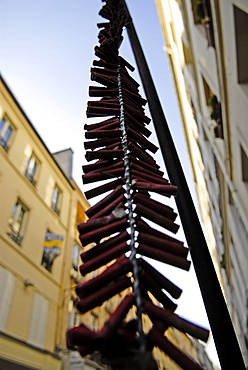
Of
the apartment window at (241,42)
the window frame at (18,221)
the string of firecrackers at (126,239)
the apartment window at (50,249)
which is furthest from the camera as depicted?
the apartment window at (50,249)

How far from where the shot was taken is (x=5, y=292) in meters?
9.88

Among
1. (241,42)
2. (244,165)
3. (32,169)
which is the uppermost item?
(32,169)

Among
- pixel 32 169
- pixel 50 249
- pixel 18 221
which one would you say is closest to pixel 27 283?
pixel 50 249

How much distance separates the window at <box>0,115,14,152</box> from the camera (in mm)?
11979

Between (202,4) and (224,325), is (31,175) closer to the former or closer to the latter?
(202,4)

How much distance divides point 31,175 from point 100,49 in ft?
40.2

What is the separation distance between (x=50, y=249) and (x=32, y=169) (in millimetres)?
3660

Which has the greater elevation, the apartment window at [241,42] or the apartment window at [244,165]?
the apartment window at [241,42]

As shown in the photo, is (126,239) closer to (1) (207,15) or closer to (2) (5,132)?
(1) (207,15)

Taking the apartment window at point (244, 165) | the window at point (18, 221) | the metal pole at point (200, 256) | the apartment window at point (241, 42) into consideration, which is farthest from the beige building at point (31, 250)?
the metal pole at point (200, 256)

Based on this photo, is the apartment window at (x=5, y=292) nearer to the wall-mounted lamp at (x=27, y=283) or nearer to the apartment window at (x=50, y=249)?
the wall-mounted lamp at (x=27, y=283)

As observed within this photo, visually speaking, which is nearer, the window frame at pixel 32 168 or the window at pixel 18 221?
the window at pixel 18 221

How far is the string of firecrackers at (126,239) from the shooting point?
78 cm

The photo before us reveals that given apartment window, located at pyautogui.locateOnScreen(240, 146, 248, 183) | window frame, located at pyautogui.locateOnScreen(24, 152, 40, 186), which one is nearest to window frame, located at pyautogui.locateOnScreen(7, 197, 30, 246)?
window frame, located at pyautogui.locateOnScreen(24, 152, 40, 186)
